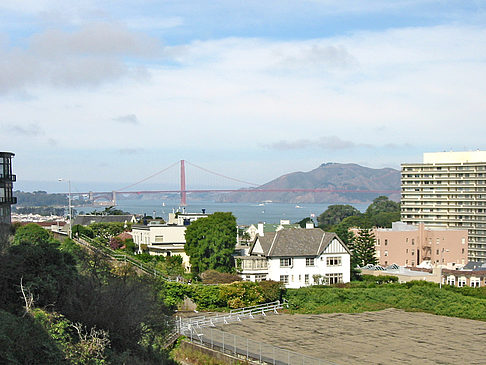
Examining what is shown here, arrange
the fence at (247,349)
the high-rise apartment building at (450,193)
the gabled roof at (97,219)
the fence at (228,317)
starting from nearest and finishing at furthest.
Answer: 1. the fence at (247,349)
2. the fence at (228,317)
3. the gabled roof at (97,219)
4. the high-rise apartment building at (450,193)

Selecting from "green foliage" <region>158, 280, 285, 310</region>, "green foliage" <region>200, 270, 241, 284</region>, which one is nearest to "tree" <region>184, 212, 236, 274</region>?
"green foliage" <region>200, 270, 241, 284</region>

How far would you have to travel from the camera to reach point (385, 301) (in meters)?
43.4

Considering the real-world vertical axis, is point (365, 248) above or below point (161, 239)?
below

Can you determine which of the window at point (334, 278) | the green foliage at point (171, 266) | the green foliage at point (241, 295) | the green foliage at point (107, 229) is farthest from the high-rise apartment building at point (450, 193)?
the green foliage at point (241, 295)

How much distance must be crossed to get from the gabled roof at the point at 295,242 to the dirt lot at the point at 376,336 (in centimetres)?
1049

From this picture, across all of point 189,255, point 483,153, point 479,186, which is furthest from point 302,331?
point 483,153

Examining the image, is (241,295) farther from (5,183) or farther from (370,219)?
(370,219)

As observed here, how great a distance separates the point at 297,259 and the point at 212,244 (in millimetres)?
6487

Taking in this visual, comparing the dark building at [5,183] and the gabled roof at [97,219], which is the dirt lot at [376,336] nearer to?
the dark building at [5,183]

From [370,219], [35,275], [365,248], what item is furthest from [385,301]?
[370,219]

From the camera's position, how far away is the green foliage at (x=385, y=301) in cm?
4012

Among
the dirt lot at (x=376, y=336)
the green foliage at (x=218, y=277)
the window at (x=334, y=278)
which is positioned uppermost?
the green foliage at (x=218, y=277)

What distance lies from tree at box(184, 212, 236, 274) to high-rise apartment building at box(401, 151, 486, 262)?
5615cm

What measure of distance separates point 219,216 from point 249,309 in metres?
13.8
